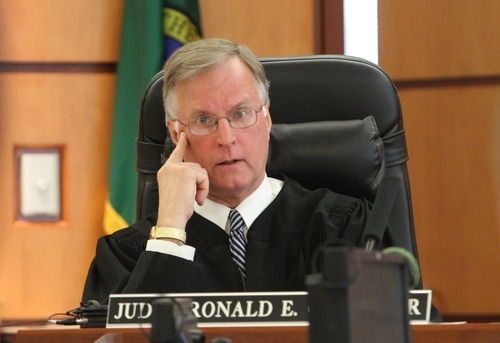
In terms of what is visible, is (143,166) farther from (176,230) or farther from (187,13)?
(187,13)

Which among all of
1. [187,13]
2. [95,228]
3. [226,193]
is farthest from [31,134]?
[226,193]

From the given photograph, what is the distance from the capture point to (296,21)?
11.9 feet

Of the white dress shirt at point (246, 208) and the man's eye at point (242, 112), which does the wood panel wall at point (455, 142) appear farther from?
the man's eye at point (242, 112)

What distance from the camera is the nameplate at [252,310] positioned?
137 cm

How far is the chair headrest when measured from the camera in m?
2.23

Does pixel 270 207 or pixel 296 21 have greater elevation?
pixel 296 21

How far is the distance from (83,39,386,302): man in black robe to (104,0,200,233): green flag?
122 centimetres

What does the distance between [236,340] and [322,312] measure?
503 mm

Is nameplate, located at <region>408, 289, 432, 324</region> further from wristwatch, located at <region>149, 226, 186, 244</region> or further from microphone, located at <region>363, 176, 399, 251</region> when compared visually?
wristwatch, located at <region>149, 226, 186, 244</region>

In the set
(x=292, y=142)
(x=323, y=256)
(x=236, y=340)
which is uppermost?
(x=292, y=142)

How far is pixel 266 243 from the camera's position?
221 centimetres

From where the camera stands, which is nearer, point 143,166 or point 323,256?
point 323,256

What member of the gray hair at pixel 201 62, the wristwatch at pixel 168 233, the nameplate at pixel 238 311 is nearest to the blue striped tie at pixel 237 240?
the wristwatch at pixel 168 233

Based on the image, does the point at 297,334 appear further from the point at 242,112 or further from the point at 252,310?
the point at 242,112
